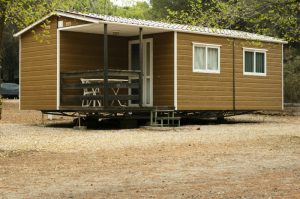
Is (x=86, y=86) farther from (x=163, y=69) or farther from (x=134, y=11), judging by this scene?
(x=134, y=11)

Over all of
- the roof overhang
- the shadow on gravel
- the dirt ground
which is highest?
the roof overhang

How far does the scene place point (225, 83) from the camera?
20078 millimetres

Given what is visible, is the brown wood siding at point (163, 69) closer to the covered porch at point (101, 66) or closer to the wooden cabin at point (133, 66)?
the wooden cabin at point (133, 66)

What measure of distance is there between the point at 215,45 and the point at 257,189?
13.2m

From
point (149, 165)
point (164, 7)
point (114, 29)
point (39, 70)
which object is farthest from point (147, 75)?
point (164, 7)

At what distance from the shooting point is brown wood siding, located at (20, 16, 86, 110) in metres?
18.4

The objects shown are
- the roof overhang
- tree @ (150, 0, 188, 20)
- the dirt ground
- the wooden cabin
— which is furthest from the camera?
tree @ (150, 0, 188, 20)

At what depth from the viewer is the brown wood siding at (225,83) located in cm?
1861

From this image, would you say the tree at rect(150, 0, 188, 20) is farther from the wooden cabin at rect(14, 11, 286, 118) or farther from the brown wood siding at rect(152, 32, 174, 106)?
the brown wood siding at rect(152, 32, 174, 106)

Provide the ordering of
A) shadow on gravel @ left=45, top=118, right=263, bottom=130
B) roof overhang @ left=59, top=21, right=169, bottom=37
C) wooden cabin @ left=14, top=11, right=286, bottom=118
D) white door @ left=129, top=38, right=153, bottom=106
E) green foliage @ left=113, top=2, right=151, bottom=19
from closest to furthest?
roof overhang @ left=59, top=21, right=169, bottom=37, wooden cabin @ left=14, top=11, right=286, bottom=118, shadow on gravel @ left=45, top=118, right=263, bottom=130, white door @ left=129, top=38, right=153, bottom=106, green foliage @ left=113, top=2, right=151, bottom=19

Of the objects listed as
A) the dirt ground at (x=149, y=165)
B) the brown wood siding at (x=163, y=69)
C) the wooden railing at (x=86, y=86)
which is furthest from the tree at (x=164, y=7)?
the dirt ground at (x=149, y=165)

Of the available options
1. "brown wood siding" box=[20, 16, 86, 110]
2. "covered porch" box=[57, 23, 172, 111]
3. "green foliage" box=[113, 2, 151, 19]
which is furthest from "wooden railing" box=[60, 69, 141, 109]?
"green foliage" box=[113, 2, 151, 19]

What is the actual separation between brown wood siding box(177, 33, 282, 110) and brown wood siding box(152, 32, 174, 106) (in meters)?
0.26

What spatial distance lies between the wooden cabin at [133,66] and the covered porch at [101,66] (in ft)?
0.10
